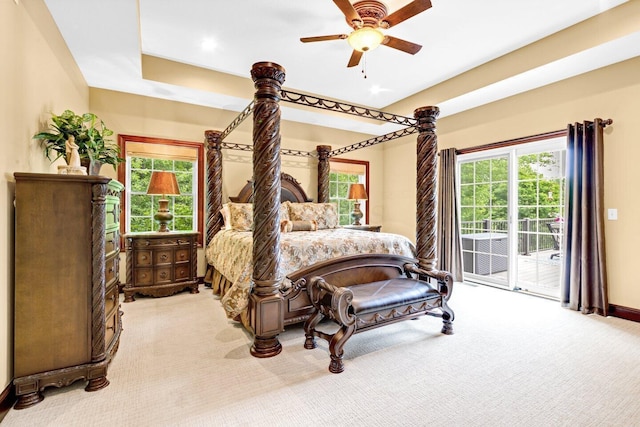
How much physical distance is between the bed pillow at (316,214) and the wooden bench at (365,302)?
5.63ft

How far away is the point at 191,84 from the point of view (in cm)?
407

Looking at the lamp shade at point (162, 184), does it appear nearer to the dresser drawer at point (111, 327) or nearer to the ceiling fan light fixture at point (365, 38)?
the dresser drawer at point (111, 327)

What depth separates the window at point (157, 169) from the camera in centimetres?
422

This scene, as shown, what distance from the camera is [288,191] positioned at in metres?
5.14

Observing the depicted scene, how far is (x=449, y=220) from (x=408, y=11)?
3.38m

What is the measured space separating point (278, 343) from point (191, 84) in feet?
11.7

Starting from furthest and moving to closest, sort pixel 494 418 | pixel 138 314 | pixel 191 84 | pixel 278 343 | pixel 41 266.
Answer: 1. pixel 191 84
2. pixel 138 314
3. pixel 278 343
4. pixel 41 266
5. pixel 494 418

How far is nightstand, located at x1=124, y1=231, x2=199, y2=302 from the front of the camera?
3748 millimetres

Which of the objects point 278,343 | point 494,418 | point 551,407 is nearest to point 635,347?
point 551,407

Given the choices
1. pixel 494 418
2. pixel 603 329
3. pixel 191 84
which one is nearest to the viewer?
pixel 494 418

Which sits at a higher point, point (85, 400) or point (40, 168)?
point (40, 168)

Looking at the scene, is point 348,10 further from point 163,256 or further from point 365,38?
point 163,256

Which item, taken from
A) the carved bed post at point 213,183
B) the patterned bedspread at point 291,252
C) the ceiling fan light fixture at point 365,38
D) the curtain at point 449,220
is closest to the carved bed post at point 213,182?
the carved bed post at point 213,183

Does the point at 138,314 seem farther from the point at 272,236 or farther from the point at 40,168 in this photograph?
the point at 272,236
